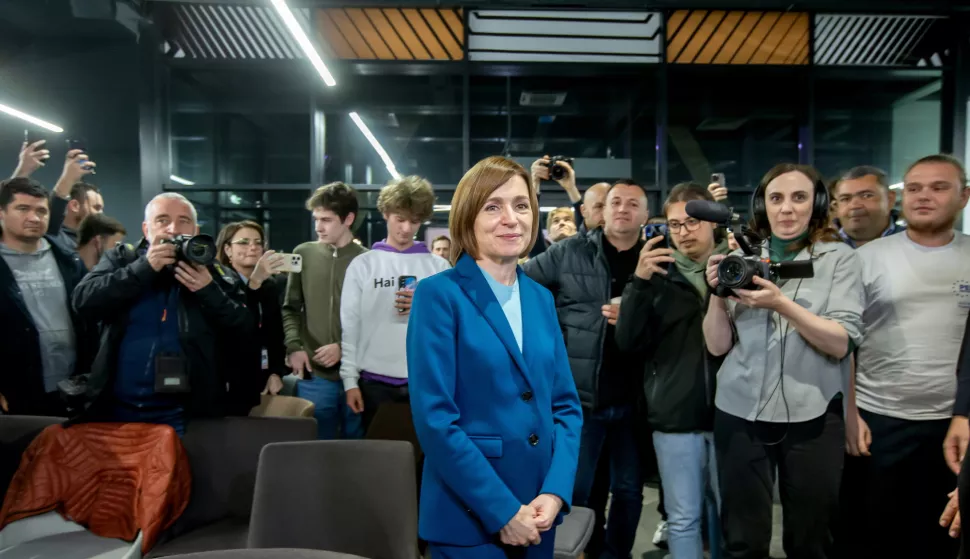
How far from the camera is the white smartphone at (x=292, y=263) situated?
9.34 feet

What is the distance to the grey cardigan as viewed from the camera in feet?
5.80

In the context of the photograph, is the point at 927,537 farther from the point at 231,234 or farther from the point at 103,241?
the point at 103,241

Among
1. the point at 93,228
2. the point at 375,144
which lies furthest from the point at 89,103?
the point at 93,228

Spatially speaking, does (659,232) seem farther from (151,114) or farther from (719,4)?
(151,114)

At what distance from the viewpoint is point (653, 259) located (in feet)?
6.66

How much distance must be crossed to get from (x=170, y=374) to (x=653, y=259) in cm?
167

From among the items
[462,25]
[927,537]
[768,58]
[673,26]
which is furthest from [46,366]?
[768,58]

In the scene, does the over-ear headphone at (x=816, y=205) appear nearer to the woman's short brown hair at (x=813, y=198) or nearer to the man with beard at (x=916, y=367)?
the woman's short brown hair at (x=813, y=198)

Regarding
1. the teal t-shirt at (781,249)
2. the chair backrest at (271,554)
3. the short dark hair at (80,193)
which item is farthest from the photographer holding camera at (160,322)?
the short dark hair at (80,193)

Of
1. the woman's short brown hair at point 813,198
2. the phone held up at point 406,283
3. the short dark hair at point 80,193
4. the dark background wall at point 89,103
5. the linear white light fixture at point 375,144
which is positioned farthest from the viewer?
the dark background wall at point 89,103

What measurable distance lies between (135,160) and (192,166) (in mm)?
2528

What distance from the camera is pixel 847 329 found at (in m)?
1.75

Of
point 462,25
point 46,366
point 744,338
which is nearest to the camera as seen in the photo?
point 744,338

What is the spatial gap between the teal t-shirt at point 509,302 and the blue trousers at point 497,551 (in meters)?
0.41
